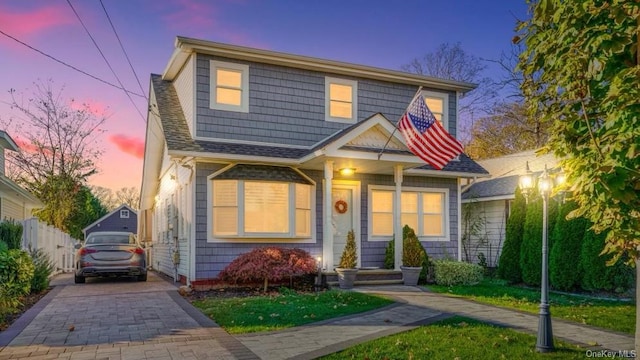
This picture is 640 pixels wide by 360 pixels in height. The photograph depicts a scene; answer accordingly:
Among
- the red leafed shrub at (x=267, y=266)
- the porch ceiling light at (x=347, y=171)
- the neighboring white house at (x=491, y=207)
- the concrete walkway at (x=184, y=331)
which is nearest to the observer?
the concrete walkway at (x=184, y=331)

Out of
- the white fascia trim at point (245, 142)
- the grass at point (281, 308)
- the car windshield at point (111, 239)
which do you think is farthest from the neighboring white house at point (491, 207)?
the car windshield at point (111, 239)

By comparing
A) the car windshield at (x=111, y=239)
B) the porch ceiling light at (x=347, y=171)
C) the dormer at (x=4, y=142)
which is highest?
the dormer at (x=4, y=142)

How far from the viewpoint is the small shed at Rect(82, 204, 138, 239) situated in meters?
42.8

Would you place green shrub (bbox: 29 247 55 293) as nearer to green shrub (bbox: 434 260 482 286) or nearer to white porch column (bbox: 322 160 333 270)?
white porch column (bbox: 322 160 333 270)

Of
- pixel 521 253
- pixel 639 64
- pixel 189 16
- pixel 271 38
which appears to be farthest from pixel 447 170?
pixel 639 64

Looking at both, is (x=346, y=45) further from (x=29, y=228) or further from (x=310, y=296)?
(x=29, y=228)

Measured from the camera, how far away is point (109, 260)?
12656mm

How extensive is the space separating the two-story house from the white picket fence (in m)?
3.58

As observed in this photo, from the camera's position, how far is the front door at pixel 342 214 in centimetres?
1347

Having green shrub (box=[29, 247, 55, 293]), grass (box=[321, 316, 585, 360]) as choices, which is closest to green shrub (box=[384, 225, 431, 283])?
grass (box=[321, 316, 585, 360])

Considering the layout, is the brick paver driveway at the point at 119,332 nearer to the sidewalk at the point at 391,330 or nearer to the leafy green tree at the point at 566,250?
the sidewalk at the point at 391,330

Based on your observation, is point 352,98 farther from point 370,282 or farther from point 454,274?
point 454,274

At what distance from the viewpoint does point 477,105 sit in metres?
27.8

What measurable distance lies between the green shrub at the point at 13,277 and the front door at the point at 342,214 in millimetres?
7252
